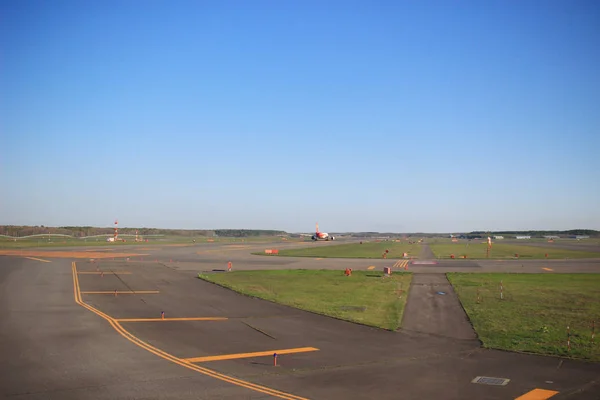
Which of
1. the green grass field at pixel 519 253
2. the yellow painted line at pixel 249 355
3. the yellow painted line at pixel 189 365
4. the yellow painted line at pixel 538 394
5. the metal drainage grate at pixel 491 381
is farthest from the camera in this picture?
the green grass field at pixel 519 253

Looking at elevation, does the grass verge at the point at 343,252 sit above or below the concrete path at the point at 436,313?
below

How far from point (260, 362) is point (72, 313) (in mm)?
16229

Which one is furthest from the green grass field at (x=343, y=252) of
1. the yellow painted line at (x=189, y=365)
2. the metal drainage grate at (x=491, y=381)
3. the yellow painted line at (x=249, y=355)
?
the metal drainage grate at (x=491, y=381)

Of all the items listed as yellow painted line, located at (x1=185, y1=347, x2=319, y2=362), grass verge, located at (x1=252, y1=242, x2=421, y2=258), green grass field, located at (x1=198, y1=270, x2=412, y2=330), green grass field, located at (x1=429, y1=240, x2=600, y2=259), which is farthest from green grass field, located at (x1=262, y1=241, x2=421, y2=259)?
yellow painted line, located at (x1=185, y1=347, x2=319, y2=362)

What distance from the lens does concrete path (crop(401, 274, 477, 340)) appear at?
2505cm

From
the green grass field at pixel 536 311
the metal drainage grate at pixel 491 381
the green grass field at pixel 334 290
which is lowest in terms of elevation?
the green grass field at pixel 334 290

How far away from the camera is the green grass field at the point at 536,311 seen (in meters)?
21.9

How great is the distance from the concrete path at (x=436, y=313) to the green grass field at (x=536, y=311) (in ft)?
2.42


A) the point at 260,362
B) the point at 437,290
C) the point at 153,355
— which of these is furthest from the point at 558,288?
the point at 153,355

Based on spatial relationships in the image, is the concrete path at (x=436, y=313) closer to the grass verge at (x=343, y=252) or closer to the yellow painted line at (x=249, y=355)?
the yellow painted line at (x=249, y=355)

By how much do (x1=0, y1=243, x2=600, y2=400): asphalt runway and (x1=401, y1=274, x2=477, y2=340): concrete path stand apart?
0.12 metres

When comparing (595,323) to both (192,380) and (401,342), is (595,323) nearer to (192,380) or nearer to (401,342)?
(401,342)

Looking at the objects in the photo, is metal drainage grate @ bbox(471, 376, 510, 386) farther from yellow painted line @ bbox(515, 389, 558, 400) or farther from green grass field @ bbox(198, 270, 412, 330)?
green grass field @ bbox(198, 270, 412, 330)

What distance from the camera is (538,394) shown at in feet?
49.3
